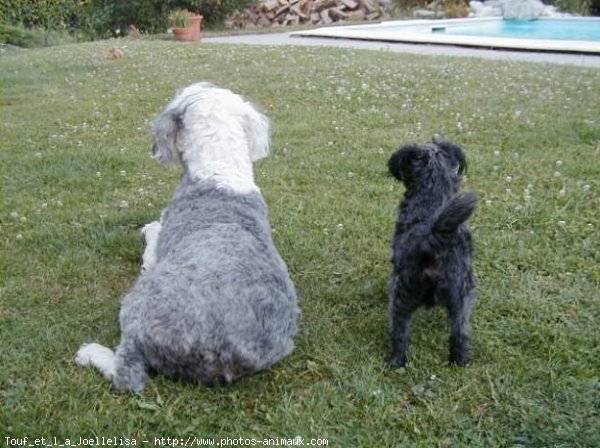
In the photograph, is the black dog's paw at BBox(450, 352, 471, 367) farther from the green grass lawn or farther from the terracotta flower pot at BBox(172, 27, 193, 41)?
the terracotta flower pot at BBox(172, 27, 193, 41)

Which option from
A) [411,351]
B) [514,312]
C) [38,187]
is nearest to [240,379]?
[411,351]

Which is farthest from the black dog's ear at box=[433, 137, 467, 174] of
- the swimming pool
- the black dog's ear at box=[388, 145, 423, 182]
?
the swimming pool

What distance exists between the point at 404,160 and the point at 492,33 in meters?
20.5

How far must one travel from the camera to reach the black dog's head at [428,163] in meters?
3.90

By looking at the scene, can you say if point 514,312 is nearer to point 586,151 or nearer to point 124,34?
point 586,151

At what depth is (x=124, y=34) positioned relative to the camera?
22109mm

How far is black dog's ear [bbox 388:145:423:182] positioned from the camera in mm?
3959

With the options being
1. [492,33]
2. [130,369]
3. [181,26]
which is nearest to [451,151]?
[130,369]

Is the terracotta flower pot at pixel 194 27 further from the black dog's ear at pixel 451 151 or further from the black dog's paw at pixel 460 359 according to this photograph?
the black dog's paw at pixel 460 359

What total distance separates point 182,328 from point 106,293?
151 cm

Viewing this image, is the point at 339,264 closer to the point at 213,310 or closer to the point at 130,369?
the point at 213,310

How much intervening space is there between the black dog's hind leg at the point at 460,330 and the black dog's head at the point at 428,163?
30.3 inches

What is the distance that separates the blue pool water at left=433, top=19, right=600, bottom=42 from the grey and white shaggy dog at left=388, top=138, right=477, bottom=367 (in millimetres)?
18768

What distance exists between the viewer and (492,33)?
2248cm
